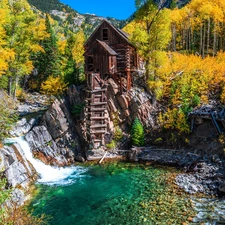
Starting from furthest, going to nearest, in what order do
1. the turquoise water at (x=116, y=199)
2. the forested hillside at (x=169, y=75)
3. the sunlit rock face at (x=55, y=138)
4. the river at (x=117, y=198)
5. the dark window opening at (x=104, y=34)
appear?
the dark window opening at (x=104, y=34)
the forested hillside at (x=169, y=75)
the sunlit rock face at (x=55, y=138)
the turquoise water at (x=116, y=199)
the river at (x=117, y=198)

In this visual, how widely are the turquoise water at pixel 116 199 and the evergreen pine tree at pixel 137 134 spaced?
12.6ft

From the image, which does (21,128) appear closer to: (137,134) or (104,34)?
(137,134)

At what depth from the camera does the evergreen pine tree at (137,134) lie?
1026 inches

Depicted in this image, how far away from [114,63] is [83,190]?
1516 centimetres

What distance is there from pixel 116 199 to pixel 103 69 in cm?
1558

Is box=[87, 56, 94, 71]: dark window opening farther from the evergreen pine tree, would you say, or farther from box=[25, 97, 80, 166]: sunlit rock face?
the evergreen pine tree

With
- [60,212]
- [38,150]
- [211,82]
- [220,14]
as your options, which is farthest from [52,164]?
[220,14]

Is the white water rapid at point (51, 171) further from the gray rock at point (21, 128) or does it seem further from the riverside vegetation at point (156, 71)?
the riverside vegetation at point (156, 71)

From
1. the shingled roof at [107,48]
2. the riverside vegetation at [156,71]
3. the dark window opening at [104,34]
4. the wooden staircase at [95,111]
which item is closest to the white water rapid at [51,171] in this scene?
the riverside vegetation at [156,71]

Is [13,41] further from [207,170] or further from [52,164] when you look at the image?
[207,170]

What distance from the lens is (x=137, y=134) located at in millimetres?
26094

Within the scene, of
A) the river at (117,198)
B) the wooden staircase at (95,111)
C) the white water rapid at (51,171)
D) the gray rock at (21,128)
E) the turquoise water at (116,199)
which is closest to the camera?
the river at (117,198)

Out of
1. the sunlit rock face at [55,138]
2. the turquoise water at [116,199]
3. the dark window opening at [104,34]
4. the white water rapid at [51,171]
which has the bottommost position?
the turquoise water at [116,199]

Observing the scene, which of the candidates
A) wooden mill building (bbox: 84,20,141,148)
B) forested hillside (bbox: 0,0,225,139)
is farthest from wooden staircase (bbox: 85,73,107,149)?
forested hillside (bbox: 0,0,225,139)
